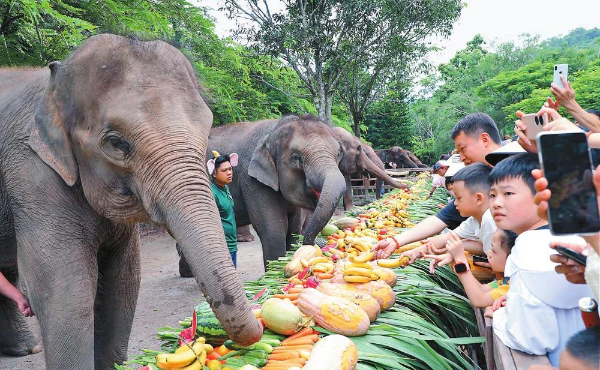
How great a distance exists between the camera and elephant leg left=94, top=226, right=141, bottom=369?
367cm

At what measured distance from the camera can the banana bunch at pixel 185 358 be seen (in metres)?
2.07

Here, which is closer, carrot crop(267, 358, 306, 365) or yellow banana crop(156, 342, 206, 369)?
yellow banana crop(156, 342, 206, 369)

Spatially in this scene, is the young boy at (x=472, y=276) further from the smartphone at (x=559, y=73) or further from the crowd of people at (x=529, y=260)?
the smartphone at (x=559, y=73)

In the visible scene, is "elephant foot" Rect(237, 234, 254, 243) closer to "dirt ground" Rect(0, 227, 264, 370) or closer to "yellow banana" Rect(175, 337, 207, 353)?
"dirt ground" Rect(0, 227, 264, 370)

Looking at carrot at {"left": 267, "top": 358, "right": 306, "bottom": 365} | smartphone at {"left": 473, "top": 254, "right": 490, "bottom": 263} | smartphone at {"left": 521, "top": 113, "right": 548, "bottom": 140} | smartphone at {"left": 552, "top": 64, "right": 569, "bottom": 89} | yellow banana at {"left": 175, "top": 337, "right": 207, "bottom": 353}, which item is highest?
smartphone at {"left": 552, "top": 64, "right": 569, "bottom": 89}

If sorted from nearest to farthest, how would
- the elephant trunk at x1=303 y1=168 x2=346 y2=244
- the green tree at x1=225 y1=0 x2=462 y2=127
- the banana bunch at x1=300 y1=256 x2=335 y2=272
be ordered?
Answer: the banana bunch at x1=300 y1=256 x2=335 y2=272 → the elephant trunk at x1=303 y1=168 x2=346 y2=244 → the green tree at x1=225 y1=0 x2=462 y2=127

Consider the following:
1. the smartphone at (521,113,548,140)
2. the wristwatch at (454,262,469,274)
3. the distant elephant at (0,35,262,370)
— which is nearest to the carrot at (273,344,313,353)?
the distant elephant at (0,35,262,370)

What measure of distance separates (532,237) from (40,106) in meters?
2.80

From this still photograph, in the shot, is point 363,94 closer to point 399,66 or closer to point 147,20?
point 399,66

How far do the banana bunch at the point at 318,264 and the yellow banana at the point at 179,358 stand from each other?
1.51m

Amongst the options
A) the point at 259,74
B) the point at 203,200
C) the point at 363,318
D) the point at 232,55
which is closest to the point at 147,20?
the point at 232,55

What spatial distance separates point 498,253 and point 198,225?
5.84 ft

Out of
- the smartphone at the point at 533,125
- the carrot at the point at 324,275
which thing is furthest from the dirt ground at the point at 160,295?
the smartphone at the point at 533,125

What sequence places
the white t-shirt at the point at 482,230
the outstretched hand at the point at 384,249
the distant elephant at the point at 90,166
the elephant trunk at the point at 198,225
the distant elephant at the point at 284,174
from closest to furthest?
1. the elephant trunk at the point at 198,225
2. the distant elephant at the point at 90,166
3. the white t-shirt at the point at 482,230
4. the outstretched hand at the point at 384,249
5. the distant elephant at the point at 284,174
